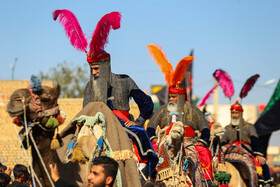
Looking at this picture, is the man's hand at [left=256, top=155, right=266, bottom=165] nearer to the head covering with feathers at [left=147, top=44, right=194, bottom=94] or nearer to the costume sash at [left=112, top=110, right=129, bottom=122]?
the head covering with feathers at [left=147, top=44, right=194, bottom=94]

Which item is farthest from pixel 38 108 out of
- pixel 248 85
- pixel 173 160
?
pixel 248 85

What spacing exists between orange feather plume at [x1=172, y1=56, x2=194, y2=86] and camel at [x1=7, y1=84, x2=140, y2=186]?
3.69m

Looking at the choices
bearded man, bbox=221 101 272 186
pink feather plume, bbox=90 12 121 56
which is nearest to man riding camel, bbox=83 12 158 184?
pink feather plume, bbox=90 12 121 56

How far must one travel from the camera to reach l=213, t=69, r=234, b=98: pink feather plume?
16.0 meters

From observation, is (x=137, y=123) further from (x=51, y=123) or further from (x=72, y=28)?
(x=51, y=123)

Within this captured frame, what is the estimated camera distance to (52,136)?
649cm

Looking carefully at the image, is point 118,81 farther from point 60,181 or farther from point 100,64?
point 60,181

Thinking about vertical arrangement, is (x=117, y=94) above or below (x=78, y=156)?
above

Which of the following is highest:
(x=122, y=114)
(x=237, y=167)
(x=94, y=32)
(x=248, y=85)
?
(x=94, y=32)

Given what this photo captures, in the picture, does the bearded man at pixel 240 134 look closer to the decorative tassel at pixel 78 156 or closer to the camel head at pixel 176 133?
the camel head at pixel 176 133

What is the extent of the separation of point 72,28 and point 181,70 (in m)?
3.51

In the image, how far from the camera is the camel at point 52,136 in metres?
6.31

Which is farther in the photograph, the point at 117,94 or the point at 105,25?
the point at 117,94

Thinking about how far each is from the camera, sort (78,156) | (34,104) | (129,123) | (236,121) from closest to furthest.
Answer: (34,104) < (78,156) < (129,123) < (236,121)
